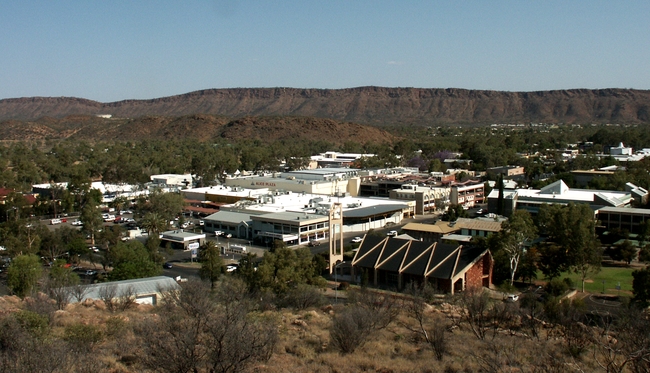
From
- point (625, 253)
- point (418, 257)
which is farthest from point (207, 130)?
point (418, 257)

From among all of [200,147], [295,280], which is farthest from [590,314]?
[200,147]

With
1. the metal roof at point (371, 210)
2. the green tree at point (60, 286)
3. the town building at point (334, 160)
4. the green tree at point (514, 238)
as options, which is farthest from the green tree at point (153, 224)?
the town building at point (334, 160)

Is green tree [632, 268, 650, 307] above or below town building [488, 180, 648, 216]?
below

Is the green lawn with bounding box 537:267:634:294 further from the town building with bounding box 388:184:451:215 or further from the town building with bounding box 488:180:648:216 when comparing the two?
the town building with bounding box 388:184:451:215

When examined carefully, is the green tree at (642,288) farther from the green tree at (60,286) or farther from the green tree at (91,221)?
the green tree at (91,221)

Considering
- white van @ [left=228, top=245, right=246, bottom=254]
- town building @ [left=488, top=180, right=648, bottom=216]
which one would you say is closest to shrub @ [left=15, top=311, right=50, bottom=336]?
white van @ [left=228, top=245, right=246, bottom=254]
